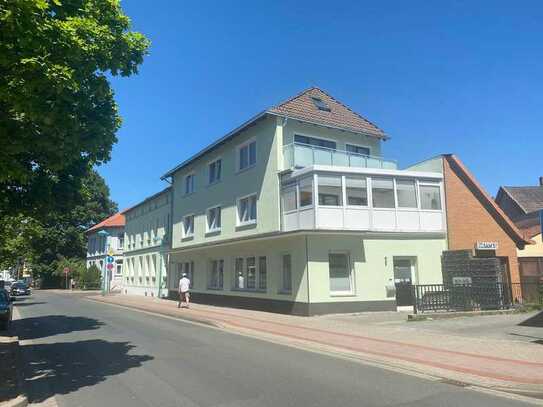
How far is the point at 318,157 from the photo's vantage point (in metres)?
21.6

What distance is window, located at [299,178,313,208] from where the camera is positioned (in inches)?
778

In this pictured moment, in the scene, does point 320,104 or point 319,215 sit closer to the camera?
point 319,215

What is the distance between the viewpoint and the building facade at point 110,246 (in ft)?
166

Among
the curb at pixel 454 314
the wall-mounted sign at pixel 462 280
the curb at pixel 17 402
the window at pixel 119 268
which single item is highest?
the window at pixel 119 268

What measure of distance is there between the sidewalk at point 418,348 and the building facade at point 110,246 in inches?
1414

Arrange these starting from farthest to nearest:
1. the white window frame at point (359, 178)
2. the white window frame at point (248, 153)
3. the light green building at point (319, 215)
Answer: the white window frame at point (248, 153) → the white window frame at point (359, 178) → the light green building at point (319, 215)

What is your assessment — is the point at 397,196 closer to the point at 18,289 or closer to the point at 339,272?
the point at 339,272

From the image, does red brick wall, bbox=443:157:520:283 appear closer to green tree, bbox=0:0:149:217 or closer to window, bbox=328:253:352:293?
window, bbox=328:253:352:293

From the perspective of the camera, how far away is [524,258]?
23375 mm

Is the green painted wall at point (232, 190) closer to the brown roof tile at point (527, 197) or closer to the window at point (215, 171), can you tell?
the window at point (215, 171)

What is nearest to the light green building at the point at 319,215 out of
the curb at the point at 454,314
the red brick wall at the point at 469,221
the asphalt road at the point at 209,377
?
the red brick wall at the point at 469,221

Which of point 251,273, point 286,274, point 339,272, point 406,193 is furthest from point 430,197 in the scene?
point 251,273

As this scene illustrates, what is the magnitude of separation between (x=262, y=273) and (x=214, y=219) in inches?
243

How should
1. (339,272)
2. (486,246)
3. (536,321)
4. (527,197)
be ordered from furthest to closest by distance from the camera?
(527,197) < (486,246) < (339,272) < (536,321)
